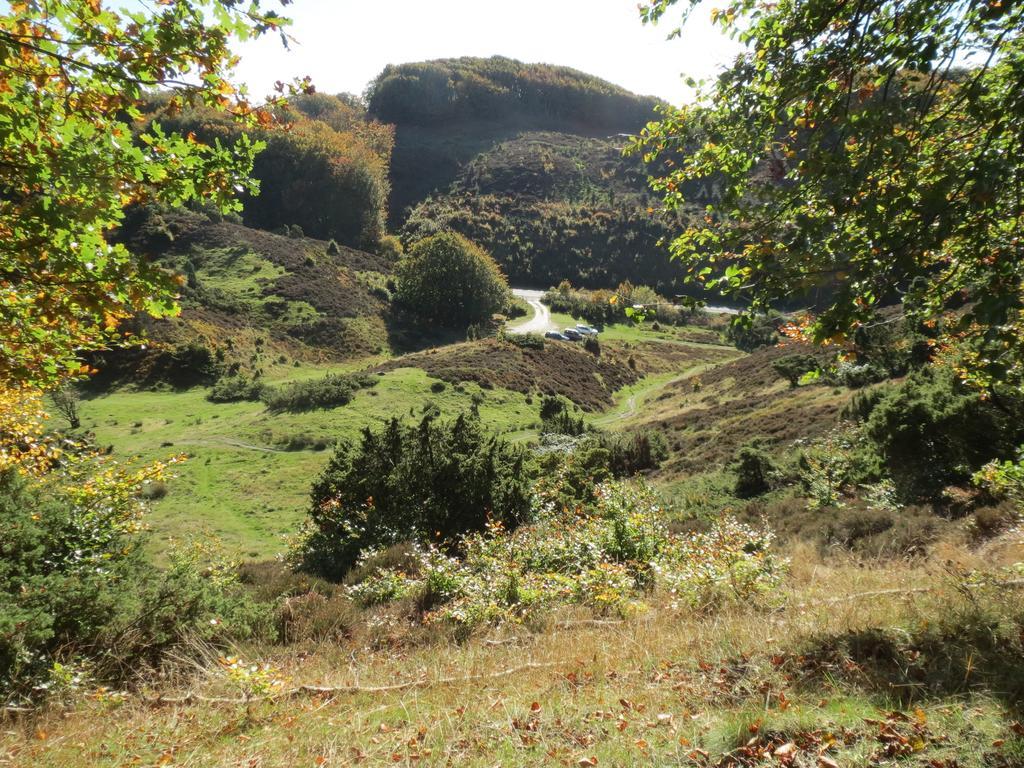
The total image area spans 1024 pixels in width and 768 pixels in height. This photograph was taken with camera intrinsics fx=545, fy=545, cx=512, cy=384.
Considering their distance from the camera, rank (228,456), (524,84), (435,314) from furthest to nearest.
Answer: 1. (524,84)
2. (435,314)
3. (228,456)

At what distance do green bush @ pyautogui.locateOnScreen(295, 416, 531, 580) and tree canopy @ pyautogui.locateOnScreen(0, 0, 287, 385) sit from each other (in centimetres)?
755

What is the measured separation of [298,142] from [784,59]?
269ft

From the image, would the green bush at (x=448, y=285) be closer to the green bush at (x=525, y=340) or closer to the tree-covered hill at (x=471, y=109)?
the green bush at (x=525, y=340)

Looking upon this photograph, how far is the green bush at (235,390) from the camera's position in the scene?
32.3m

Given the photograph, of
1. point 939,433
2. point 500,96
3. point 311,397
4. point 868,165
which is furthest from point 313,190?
point 868,165

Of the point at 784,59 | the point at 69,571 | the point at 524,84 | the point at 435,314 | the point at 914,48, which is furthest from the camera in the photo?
the point at 524,84

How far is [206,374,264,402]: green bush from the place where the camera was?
106ft

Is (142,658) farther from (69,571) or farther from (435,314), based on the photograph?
(435,314)

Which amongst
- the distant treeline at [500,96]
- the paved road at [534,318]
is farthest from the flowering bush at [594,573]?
the distant treeline at [500,96]

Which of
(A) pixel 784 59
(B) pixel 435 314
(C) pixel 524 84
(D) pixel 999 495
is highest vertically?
(C) pixel 524 84

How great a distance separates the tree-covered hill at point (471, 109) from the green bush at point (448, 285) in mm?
47446

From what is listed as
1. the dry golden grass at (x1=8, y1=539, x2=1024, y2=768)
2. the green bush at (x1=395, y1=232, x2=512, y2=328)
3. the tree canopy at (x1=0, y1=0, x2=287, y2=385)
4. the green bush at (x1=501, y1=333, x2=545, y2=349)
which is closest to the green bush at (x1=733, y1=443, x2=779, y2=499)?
the dry golden grass at (x1=8, y1=539, x2=1024, y2=768)

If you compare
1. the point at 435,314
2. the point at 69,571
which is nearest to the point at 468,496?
the point at 69,571

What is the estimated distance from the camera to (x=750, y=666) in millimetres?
3914
